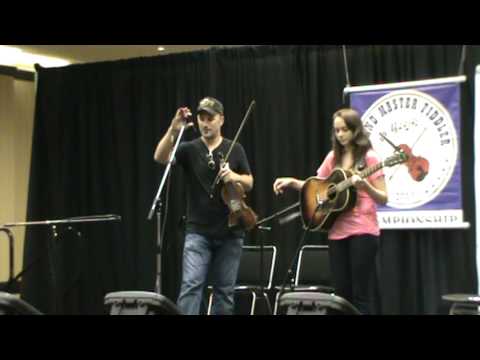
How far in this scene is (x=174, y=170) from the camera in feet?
20.2

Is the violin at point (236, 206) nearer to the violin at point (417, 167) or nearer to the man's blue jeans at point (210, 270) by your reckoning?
the man's blue jeans at point (210, 270)

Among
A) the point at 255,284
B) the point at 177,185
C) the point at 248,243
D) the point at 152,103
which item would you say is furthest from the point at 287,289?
the point at 152,103

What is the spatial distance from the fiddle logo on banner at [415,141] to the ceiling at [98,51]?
201 cm

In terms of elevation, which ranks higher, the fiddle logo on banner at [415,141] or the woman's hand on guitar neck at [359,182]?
the fiddle logo on banner at [415,141]

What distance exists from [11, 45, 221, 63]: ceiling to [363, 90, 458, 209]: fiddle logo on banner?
201 cm

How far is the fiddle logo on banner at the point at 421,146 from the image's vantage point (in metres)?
4.84

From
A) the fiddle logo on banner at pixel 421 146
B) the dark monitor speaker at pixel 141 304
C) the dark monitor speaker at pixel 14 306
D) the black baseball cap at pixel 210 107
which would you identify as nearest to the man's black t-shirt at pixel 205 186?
the black baseball cap at pixel 210 107

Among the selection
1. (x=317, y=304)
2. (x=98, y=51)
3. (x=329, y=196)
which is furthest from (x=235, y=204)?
(x=98, y=51)

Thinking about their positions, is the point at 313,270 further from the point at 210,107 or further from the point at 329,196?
the point at 210,107

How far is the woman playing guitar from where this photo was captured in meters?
3.30

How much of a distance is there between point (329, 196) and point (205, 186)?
675 millimetres

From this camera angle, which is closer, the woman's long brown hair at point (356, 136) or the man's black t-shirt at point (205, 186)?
the woman's long brown hair at point (356, 136)
